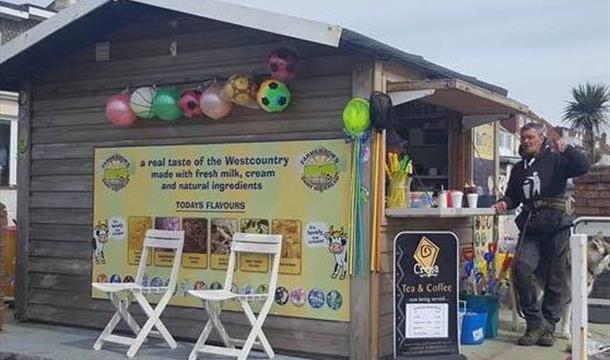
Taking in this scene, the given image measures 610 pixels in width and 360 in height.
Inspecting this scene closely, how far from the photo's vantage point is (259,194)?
6137 millimetres

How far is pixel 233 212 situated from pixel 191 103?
0.94 meters

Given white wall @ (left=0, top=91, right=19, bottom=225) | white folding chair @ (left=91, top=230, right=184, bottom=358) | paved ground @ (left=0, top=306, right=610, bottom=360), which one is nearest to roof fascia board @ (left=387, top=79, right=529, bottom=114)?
paved ground @ (left=0, top=306, right=610, bottom=360)

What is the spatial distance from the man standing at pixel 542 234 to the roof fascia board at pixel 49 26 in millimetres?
3746

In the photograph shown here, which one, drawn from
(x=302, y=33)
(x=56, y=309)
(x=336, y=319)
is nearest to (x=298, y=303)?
(x=336, y=319)

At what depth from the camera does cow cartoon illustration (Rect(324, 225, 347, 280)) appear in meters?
5.68

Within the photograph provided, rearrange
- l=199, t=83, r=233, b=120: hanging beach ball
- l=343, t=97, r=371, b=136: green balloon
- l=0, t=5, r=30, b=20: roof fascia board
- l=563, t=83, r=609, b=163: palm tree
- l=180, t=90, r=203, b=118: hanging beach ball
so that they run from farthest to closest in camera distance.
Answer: l=563, t=83, r=609, b=163: palm tree
l=0, t=5, r=30, b=20: roof fascia board
l=180, t=90, r=203, b=118: hanging beach ball
l=199, t=83, r=233, b=120: hanging beach ball
l=343, t=97, r=371, b=136: green balloon

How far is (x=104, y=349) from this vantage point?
6188 mm

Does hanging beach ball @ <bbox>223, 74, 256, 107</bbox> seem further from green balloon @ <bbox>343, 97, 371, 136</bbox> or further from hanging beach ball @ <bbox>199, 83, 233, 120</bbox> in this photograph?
green balloon @ <bbox>343, 97, 371, 136</bbox>

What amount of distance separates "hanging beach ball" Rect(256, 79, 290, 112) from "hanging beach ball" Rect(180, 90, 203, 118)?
63 cm

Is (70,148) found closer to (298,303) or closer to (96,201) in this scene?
(96,201)

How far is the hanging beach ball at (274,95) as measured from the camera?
588 centimetres

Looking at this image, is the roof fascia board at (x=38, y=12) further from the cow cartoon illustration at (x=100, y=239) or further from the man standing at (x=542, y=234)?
the man standing at (x=542, y=234)

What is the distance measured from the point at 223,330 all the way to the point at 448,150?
277 centimetres

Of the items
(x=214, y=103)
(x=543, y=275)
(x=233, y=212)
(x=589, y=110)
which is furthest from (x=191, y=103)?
(x=589, y=110)
